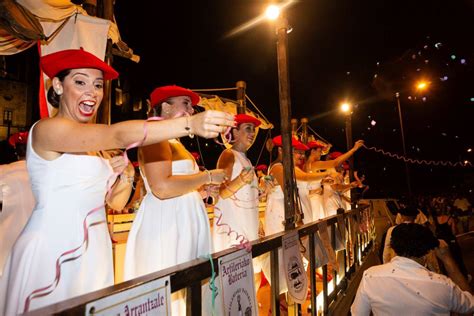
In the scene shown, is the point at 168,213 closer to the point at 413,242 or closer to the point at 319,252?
the point at 413,242

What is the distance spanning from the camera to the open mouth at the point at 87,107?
1890 millimetres

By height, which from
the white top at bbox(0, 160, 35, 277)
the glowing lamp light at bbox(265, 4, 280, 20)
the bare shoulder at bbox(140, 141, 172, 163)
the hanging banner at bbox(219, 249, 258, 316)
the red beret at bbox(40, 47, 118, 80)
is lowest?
the hanging banner at bbox(219, 249, 258, 316)

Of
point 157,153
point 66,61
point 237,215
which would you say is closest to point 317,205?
point 237,215

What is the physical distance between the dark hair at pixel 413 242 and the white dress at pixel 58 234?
2587 mm

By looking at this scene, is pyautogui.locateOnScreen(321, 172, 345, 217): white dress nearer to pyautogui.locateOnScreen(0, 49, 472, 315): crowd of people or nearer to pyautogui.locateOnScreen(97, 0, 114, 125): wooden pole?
pyautogui.locateOnScreen(0, 49, 472, 315): crowd of people

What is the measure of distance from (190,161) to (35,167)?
4.09 feet

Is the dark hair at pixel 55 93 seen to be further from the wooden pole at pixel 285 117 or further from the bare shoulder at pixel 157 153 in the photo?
the wooden pole at pixel 285 117

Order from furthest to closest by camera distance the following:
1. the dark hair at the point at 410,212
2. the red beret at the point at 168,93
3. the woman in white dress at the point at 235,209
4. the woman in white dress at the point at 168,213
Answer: the dark hair at the point at 410,212 → the woman in white dress at the point at 235,209 → the red beret at the point at 168,93 → the woman in white dress at the point at 168,213

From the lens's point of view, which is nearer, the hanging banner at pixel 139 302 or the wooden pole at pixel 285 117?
the hanging banner at pixel 139 302

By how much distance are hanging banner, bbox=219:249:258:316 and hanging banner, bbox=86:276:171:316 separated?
1.92 feet

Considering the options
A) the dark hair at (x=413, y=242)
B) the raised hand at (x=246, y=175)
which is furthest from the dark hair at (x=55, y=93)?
the dark hair at (x=413, y=242)

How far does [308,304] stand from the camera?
4.95 m

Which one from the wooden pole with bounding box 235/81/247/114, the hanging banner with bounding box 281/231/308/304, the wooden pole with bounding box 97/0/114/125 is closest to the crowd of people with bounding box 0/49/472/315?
the hanging banner with bounding box 281/231/308/304

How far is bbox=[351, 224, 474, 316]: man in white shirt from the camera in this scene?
103 inches
